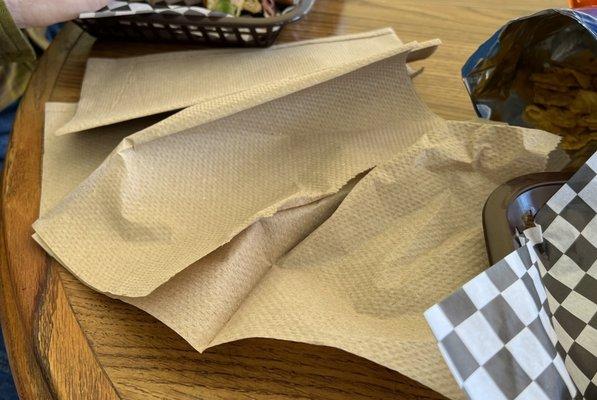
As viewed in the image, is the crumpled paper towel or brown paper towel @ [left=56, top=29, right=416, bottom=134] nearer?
the crumpled paper towel

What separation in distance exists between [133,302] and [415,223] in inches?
9.4

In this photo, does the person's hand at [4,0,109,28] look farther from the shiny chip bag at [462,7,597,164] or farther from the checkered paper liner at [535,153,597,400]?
the checkered paper liner at [535,153,597,400]

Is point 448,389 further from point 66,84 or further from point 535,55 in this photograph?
point 66,84

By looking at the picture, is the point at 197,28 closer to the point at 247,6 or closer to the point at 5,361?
the point at 247,6

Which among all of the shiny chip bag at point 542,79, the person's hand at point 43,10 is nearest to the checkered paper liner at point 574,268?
the shiny chip bag at point 542,79

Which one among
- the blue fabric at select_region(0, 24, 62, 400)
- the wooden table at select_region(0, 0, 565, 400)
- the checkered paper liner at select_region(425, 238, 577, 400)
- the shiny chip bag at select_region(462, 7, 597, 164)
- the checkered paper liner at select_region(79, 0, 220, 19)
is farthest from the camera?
the blue fabric at select_region(0, 24, 62, 400)

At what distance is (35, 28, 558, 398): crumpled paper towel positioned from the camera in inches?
16.3

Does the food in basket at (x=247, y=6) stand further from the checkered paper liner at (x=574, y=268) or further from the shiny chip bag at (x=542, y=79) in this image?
the checkered paper liner at (x=574, y=268)

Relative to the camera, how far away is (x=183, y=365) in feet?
1.35

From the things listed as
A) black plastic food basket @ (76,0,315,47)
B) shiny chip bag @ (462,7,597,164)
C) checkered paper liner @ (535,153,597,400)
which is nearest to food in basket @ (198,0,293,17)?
black plastic food basket @ (76,0,315,47)

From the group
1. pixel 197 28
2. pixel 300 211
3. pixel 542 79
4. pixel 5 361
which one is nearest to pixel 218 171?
pixel 300 211

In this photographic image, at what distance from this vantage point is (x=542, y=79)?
23.3 inches

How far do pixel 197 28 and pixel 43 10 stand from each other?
171 millimetres

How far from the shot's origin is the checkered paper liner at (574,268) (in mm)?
386
